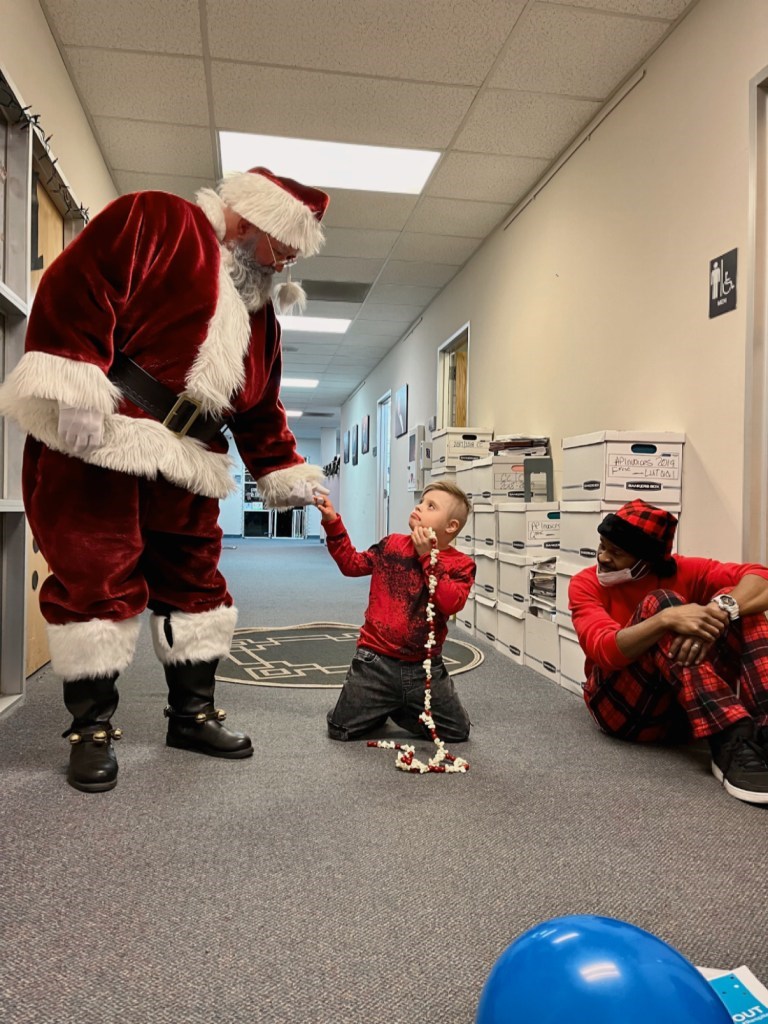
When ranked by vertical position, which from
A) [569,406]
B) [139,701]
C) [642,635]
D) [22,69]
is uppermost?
[22,69]

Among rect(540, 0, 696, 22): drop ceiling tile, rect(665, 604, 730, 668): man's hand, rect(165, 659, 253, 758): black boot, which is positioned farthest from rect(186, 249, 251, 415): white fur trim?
rect(540, 0, 696, 22): drop ceiling tile

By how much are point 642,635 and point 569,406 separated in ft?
6.76

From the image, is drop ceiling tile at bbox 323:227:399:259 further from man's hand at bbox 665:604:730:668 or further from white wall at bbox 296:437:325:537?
white wall at bbox 296:437:325:537

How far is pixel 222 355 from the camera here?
157 centimetres

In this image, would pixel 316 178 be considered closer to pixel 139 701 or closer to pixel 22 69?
pixel 22 69

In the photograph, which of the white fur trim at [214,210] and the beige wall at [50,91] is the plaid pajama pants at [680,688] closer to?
the white fur trim at [214,210]

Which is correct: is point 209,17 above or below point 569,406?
above

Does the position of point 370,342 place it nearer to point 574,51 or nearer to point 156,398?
point 574,51

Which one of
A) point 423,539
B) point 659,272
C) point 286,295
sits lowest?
point 423,539

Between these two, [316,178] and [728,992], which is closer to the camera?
[728,992]

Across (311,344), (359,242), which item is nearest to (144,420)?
(359,242)

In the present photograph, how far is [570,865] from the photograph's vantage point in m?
1.21

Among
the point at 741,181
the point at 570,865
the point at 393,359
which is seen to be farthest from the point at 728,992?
the point at 393,359

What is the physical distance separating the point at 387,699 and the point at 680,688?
70 cm
